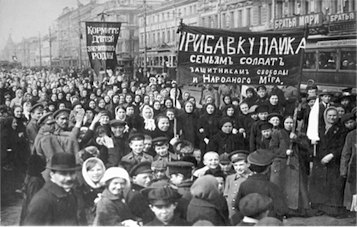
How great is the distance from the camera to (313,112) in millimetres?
4965

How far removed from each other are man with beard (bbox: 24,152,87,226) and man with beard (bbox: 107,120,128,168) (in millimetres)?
1558

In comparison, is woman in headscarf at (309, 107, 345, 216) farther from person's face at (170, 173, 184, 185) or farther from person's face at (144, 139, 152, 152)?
person's face at (170, 173, 184, 185)

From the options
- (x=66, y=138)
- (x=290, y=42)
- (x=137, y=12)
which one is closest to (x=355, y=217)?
(x=290, y=42)

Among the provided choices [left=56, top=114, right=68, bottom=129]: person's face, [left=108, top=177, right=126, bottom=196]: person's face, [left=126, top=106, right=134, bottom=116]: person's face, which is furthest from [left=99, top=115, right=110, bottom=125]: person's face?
[left=108, top=177, right=126, bottom=196]: person's face

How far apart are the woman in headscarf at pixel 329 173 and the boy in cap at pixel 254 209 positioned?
8.14 feet

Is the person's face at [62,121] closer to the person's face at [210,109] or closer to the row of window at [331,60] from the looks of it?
the person's face at [210,109]

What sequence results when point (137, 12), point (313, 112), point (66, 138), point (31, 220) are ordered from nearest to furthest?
point (31, 220) < point (66, 138) < point (313, 112) < point (137, 12)

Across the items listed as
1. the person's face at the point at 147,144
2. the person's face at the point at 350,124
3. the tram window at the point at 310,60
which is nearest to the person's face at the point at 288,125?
the person's face at the point at 350,124

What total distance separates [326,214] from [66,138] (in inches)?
119

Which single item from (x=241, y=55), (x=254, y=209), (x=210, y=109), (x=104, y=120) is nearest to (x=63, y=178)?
(x=254, y=209)

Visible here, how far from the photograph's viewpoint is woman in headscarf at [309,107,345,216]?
5.36m

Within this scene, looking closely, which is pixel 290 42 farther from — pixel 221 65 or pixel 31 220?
pixel 31 220

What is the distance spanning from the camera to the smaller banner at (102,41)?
812 centimetres

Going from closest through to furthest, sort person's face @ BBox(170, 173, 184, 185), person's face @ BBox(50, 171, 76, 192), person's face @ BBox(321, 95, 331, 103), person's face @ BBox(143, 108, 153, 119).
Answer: person's face @ BBox(50, 171, 76, 192) → person's face @ BBox(170, 173, 184, 185) → person's face @ BBox(143, 108, 153, 119) → person's face @ BBox(321, 95, 331, 103)
